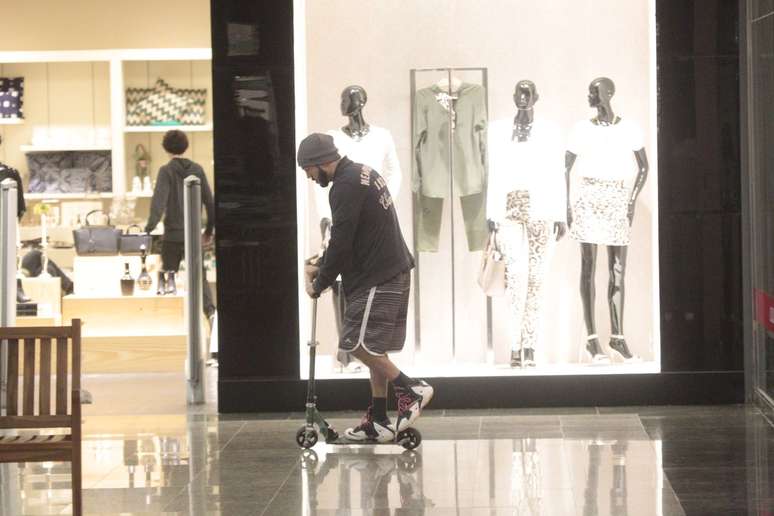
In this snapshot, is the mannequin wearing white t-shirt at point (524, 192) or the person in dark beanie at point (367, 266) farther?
the mannequin wearing white t-shirt at point (524, 192)

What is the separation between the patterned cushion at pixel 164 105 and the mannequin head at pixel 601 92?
5.28 meters

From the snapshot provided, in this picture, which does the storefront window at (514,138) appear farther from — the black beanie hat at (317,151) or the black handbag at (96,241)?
the black handbag at (96,241)

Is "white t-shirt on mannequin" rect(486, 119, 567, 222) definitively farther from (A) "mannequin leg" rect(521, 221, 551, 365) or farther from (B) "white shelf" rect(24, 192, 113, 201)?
(B) "white shelf" rect(24, 192, 113, 201)

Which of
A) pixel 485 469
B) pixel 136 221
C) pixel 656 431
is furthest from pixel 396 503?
pixel 136 221

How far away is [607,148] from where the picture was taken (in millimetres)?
8297

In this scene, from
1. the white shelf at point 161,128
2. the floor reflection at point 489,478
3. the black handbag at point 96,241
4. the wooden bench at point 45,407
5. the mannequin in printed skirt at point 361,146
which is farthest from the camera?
the white shelf at point 161,128

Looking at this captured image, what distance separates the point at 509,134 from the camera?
838 centimetres

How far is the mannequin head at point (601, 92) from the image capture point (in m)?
8.31

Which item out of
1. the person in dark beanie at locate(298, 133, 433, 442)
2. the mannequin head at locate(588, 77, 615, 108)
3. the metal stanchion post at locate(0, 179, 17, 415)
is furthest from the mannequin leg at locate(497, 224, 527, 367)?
the metal stanchion post at locate(0, 179, 17, 415)

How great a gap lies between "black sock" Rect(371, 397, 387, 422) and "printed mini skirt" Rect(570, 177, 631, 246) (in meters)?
1.88

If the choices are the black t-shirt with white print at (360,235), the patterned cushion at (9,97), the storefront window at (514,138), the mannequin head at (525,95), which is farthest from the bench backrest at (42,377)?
the patterned cushion at (9,97)

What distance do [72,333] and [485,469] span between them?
2161 mm

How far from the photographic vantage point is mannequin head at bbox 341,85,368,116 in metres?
8.20

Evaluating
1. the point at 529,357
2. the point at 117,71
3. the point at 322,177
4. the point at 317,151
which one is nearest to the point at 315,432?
the point at 322,177
